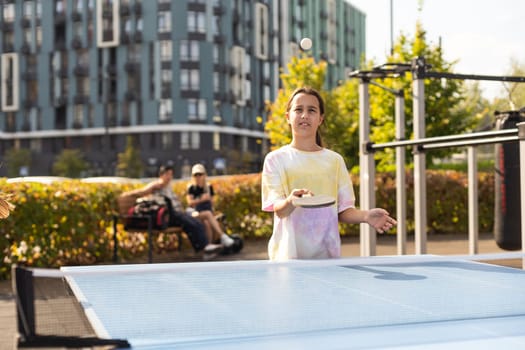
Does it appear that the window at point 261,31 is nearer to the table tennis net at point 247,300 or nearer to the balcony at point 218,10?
the balcony at point 218,10

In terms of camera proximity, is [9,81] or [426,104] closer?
[426,104]

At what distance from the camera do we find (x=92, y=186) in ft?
33.5

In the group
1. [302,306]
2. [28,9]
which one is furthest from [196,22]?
[302,306]

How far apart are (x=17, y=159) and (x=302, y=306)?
6420 cm

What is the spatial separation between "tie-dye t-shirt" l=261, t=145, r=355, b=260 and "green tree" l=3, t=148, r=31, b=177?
62.0 meters

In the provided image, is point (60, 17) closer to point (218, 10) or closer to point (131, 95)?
point (131, 95)

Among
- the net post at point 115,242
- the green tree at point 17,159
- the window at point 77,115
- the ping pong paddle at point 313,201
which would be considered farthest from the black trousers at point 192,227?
the window at point 77,115

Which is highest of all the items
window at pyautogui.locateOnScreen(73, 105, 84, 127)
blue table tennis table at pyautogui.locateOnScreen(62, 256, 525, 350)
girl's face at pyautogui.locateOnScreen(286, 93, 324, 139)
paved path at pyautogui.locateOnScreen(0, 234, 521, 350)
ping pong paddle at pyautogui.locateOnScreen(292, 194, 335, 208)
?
window at pyautogui.locateOnScreen(73, 105, 84, 127)

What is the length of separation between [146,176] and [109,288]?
196ft

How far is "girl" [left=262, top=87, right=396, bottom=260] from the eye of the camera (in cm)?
351

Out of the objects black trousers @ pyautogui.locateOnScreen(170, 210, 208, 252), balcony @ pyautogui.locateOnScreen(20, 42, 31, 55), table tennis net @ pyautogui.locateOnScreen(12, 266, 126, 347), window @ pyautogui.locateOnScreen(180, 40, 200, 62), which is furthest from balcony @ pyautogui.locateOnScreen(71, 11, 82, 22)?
table tennis net @ pyautogui.locateOnScreen(12, 266, 126, 347)

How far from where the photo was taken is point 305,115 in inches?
141

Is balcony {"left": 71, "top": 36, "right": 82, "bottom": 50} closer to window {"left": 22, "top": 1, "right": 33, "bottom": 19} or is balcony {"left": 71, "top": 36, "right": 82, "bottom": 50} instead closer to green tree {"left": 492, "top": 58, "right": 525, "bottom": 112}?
window {"left": 22, "top": 1, "right": 33, "bottom": 19}

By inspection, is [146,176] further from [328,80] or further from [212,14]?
[328,80]
